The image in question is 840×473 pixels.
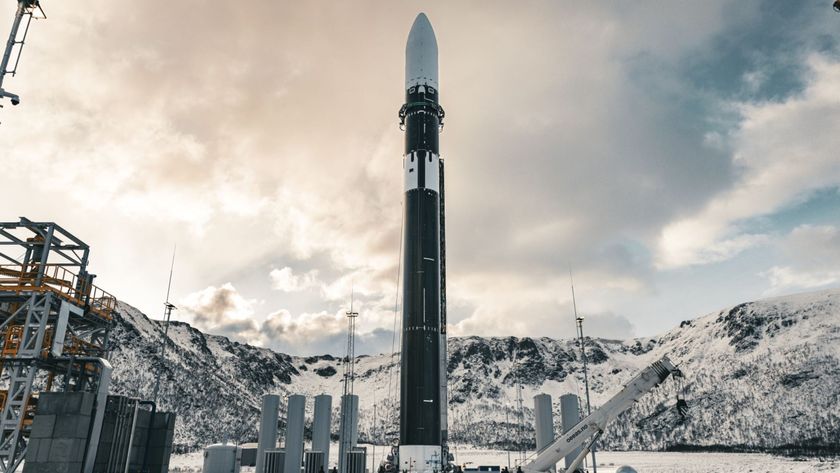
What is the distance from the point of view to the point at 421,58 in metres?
45.5

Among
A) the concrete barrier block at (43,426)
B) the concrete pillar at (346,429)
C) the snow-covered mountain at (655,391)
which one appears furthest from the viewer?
the snow-covered mountain at (655,391)

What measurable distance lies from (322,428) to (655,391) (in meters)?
139

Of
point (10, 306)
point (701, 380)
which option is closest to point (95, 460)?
point (10, 306)

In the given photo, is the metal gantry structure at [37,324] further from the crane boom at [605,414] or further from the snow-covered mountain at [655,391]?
the snow-covered mountain at [655,391]

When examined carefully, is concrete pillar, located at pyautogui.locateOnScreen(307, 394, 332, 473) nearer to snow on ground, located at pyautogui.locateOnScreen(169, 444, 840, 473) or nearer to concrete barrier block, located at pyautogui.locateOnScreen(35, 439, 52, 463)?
snow on ground, located at pyautogui.locateOnScreen(169, 444, 840, 473)

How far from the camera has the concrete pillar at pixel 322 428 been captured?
46000 mm

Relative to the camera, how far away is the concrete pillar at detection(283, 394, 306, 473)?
145ft

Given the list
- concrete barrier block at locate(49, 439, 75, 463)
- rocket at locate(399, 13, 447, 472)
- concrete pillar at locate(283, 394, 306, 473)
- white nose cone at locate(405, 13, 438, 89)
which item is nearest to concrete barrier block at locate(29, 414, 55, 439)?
concrete barrier block at locate(49, 439, 75, 463)

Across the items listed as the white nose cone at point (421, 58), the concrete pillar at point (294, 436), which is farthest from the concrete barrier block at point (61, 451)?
the white nose cone at point (421, 58)

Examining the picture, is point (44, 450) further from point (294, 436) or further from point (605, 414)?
point (605, 414)

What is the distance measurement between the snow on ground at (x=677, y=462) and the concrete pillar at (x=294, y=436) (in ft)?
25.9

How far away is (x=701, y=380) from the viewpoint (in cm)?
15512

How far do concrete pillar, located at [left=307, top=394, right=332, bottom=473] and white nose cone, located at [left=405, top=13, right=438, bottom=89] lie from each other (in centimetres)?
2660

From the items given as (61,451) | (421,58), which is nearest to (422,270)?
(421,58)
